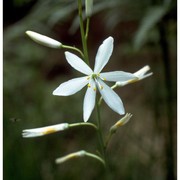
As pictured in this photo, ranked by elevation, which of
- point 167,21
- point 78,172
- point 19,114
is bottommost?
point 78,172

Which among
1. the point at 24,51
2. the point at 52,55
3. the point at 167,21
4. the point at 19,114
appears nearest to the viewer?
the point at 167,21

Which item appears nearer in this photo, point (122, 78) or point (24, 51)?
point (122, 78)

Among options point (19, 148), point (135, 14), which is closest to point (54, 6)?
point (135, 14)

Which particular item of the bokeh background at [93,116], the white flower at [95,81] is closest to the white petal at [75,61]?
the white flower at [95,81]

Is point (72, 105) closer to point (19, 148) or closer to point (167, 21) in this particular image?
point (19, 148)

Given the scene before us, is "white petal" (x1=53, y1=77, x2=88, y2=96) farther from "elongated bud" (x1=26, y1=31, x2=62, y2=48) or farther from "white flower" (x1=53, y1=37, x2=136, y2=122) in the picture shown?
"elongated bud" (x1=26, y1=31, x2=62, y2=48)

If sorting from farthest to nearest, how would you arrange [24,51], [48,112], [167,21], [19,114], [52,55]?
[52,55]
[24,51]
[48,112]
[19,114]
[167,21]

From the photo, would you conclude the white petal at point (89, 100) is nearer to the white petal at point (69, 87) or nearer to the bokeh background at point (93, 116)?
the white petal at point (69, 87)
